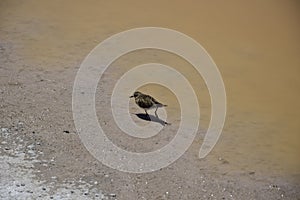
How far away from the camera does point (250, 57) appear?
8.54 feet

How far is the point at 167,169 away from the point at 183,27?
115 cm

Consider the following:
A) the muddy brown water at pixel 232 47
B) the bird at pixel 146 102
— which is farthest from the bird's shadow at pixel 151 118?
the muddy brown water at pixel 232 47

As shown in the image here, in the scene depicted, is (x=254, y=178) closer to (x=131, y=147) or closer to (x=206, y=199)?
(x=206, y=199)

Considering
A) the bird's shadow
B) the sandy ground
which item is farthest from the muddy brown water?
the bird's shadow

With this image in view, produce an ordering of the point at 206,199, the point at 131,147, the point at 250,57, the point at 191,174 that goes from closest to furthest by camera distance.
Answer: the point at 206,199 < the point at 191,174 < the point at 131,147 < the point at 250,57

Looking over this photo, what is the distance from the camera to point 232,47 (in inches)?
107

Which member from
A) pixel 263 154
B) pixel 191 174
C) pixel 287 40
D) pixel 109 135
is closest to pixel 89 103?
pixel 109 135

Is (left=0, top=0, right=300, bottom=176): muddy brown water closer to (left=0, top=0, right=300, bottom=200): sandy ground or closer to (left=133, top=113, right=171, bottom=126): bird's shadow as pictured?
(left=0, top=0, right=300, bottom=200): sandy ground

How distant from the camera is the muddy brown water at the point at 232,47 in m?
2.12

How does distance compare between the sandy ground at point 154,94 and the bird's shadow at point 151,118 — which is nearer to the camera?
the sandy ground at point 154,94

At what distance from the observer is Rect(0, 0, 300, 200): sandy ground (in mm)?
1820

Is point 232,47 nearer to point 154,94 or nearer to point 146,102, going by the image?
point 154,94

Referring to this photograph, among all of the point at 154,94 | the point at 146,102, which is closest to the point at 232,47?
the point at 154,94

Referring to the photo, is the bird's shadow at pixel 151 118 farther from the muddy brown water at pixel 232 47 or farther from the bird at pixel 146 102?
the muddy brown water at pixel 232 47
